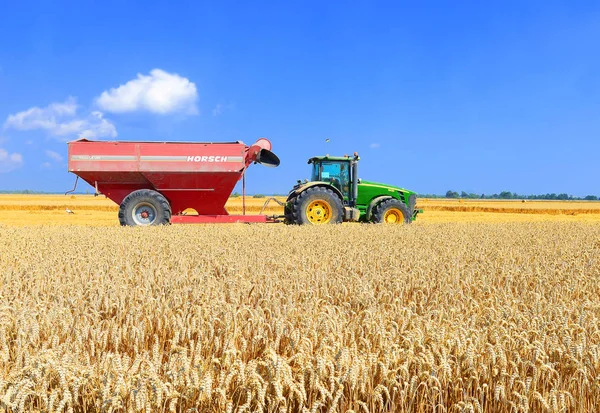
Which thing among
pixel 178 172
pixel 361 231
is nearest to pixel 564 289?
pixel 361 231

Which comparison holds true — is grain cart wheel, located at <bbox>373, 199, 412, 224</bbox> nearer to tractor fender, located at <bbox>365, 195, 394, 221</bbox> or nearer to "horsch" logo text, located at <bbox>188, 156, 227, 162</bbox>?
tractor fender, located at <bbox>365, 195, 394, 221</bbox>

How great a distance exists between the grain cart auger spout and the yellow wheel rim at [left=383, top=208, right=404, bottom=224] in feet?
13.6

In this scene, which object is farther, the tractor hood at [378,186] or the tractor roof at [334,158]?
the tractor hood at [378,186]

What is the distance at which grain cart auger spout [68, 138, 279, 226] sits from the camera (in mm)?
12617

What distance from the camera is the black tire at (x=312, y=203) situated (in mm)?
13055

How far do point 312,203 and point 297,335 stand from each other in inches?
415

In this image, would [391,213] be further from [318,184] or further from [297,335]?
[297,335]

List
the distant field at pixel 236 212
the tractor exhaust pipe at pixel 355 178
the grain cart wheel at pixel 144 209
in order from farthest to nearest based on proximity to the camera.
Result: the distant field at pixel 236 212 → the tractor exhaust pipe at pixel 355 178 → the grain cart wheel at pixel 144 209

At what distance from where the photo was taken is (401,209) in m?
14.0

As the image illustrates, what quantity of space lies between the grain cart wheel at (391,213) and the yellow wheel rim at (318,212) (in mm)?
1640

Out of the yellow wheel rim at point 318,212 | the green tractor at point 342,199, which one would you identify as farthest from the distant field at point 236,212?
the yellow wheel rim at point 318,212

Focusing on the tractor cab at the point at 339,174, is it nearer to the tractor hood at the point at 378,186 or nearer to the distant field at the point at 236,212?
the tractor hood at the point at 378,186

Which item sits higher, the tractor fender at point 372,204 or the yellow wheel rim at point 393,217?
the tractor fender at point 372,204

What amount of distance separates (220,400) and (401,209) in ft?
40.6
